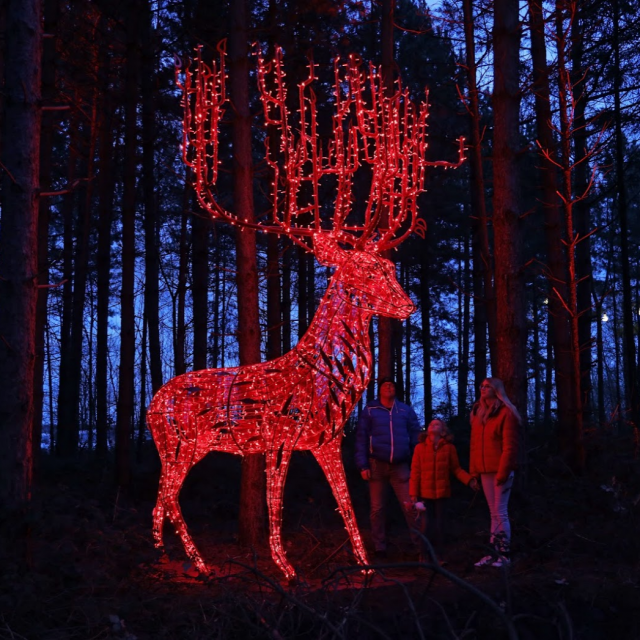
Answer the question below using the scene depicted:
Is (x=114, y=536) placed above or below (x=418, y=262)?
below

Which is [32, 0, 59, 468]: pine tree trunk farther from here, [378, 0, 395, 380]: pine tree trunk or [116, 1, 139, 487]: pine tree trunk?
[378, 0, 395, 380]: pine tree trunk

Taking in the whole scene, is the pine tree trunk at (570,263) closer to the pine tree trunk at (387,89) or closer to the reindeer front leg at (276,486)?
the pine tree trunk at (387,89)

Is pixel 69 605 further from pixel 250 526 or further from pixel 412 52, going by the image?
pixel 412 52

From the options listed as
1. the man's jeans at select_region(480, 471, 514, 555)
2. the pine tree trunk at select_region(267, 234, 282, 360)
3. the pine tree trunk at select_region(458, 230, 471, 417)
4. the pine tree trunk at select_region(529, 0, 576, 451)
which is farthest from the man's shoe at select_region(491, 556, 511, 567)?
the pine tree trunk at select_region(458, 230, 471, 417)

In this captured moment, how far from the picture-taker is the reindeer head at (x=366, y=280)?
6.80 meters

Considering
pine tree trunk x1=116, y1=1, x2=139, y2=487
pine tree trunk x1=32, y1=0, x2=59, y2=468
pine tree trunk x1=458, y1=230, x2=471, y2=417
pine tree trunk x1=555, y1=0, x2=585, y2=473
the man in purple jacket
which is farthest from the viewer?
pine tree trunk x1=458, y1=230, x2=471, y2=417

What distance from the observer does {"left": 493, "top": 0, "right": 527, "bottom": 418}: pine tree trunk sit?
8203 mm

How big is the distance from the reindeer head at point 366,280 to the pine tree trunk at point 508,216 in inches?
71.5

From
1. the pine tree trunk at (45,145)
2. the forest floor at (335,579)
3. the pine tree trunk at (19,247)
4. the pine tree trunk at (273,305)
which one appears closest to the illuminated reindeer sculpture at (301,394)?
the forest floor at (335,579)

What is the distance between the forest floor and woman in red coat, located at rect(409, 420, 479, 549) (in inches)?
23.2

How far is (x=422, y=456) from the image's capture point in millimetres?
7375

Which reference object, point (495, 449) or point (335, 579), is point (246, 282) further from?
point (335, 579)

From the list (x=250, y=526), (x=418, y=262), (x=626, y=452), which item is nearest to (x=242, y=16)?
(x=250, y=526)

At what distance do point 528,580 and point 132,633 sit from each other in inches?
122
